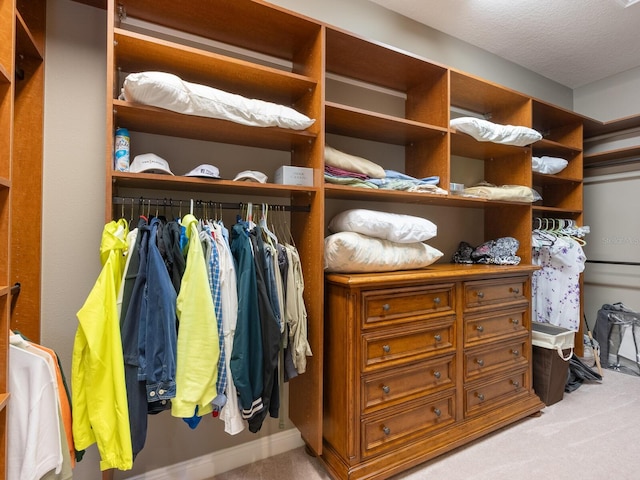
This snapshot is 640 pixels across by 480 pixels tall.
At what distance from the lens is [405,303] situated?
1660 mm

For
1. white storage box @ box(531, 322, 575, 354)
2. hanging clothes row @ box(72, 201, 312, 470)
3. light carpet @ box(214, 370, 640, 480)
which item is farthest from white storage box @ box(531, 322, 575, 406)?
hanging clothes row @ box(72, 201, 312, 470)

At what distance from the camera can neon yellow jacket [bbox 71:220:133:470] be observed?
44.3 inches

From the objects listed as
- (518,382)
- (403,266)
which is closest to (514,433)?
(518,382)

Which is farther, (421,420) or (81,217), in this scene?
(421,420)

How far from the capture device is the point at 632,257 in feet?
9.95

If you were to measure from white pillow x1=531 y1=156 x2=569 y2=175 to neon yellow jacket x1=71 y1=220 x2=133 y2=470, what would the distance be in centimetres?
291

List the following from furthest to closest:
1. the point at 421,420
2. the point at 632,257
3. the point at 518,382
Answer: the point at 632,257 → the point at 518,382 → the point at 421,420

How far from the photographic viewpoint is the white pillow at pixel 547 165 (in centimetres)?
259

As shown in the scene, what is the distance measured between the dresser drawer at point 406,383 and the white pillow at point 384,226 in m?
0.68

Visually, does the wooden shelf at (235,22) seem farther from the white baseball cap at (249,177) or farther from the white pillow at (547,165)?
the white pillow at (547,165)

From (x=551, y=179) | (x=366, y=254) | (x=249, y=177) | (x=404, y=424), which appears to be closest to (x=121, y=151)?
(x=249, y=177)

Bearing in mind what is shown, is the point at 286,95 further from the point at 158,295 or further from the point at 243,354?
the point at 243,354

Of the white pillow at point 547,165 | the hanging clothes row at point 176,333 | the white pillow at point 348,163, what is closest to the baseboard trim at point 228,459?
the hanging clothes row at point 176,333

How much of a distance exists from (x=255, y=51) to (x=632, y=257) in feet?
12.1
